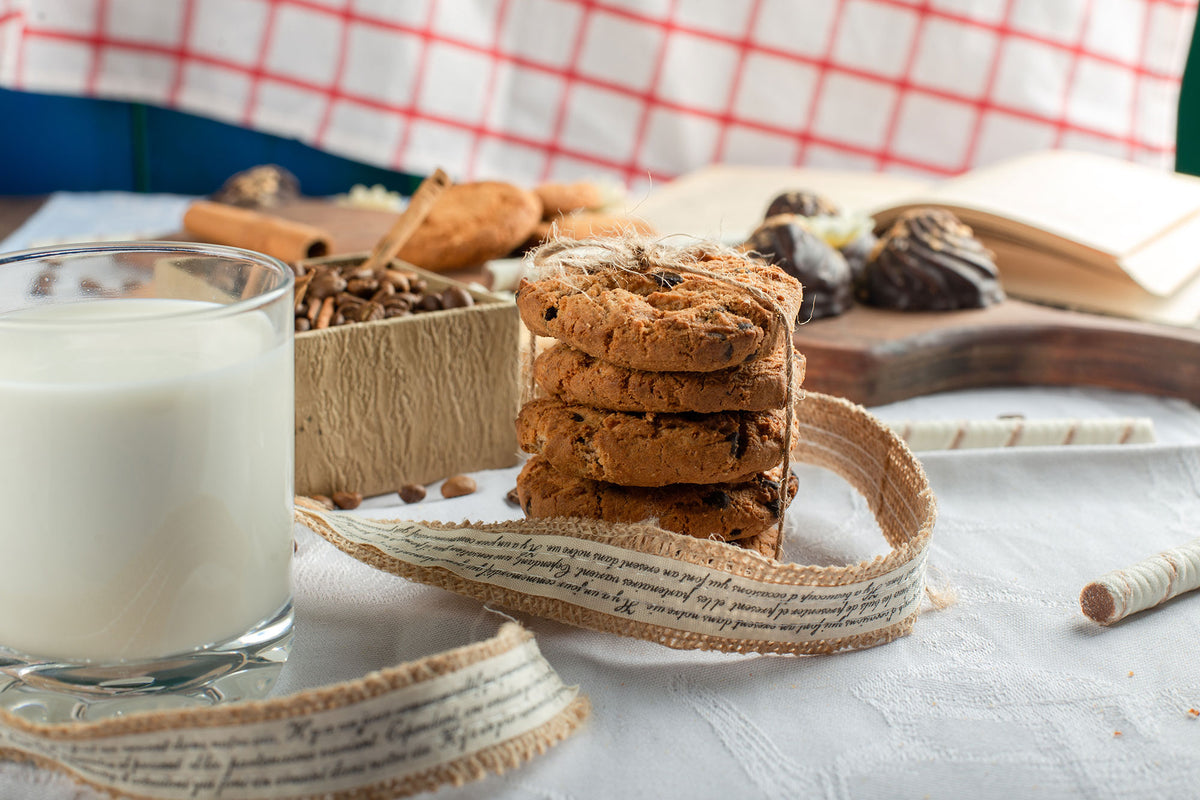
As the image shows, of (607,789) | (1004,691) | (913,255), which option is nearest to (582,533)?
(607,789)

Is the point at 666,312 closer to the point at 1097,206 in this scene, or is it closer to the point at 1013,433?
the point at 1013,433

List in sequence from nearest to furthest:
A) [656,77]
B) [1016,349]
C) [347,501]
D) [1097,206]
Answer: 1. [347,501]
2. [1016,349]
3. [1097,206]
4. [656,77]

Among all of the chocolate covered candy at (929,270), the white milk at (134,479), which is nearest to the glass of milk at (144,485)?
the white milk at (134,479)

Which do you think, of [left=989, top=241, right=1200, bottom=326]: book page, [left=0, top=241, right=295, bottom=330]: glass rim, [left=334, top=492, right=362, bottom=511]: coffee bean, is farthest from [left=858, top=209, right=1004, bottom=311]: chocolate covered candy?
[left=0, top=241, right=295, bottom=330]: glass rim

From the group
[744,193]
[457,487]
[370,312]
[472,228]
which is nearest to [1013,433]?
[457,487]

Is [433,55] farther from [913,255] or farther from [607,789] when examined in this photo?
[607,789]

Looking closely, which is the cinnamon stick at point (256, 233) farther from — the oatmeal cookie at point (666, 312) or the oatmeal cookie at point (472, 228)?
the oatmeal cookie at point (666, 312)

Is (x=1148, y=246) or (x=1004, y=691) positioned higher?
(x=1148, y=246)
